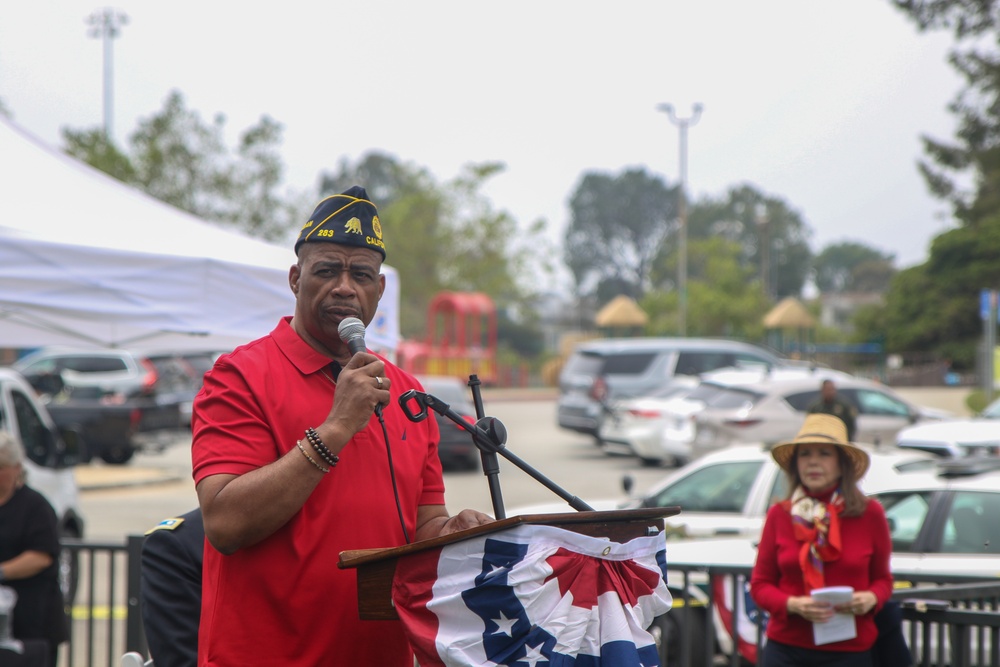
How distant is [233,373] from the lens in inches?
95.3

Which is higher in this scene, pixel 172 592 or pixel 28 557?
pixel 172 592

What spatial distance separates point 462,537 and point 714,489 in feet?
22.2

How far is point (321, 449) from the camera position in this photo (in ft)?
7.45

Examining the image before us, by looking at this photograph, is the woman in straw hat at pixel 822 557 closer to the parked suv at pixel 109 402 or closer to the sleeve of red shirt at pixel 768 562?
the sleeve of red shirt at pixel 768 562

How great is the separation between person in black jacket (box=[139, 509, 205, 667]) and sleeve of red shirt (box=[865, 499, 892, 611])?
264 cm

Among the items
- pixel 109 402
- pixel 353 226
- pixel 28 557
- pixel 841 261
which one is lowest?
pixel 109 402

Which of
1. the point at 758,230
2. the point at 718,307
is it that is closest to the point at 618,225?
the point at 758,230

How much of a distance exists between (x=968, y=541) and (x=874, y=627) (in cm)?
256

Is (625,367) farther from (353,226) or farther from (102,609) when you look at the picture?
(353,226)

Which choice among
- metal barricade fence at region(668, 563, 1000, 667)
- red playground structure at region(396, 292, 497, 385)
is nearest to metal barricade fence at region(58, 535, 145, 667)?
metal barricade fence at region(668, 563, 1000, 667)

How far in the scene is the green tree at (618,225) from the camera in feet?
383

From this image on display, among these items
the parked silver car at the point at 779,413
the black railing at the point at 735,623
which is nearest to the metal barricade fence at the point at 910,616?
the black railing at the point at 735,623

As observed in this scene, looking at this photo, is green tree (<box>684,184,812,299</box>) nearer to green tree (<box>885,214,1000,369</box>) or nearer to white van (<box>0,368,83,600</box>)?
green tree (<box>885,214,1000,369</box>)

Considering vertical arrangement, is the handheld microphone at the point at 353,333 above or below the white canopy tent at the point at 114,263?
below
